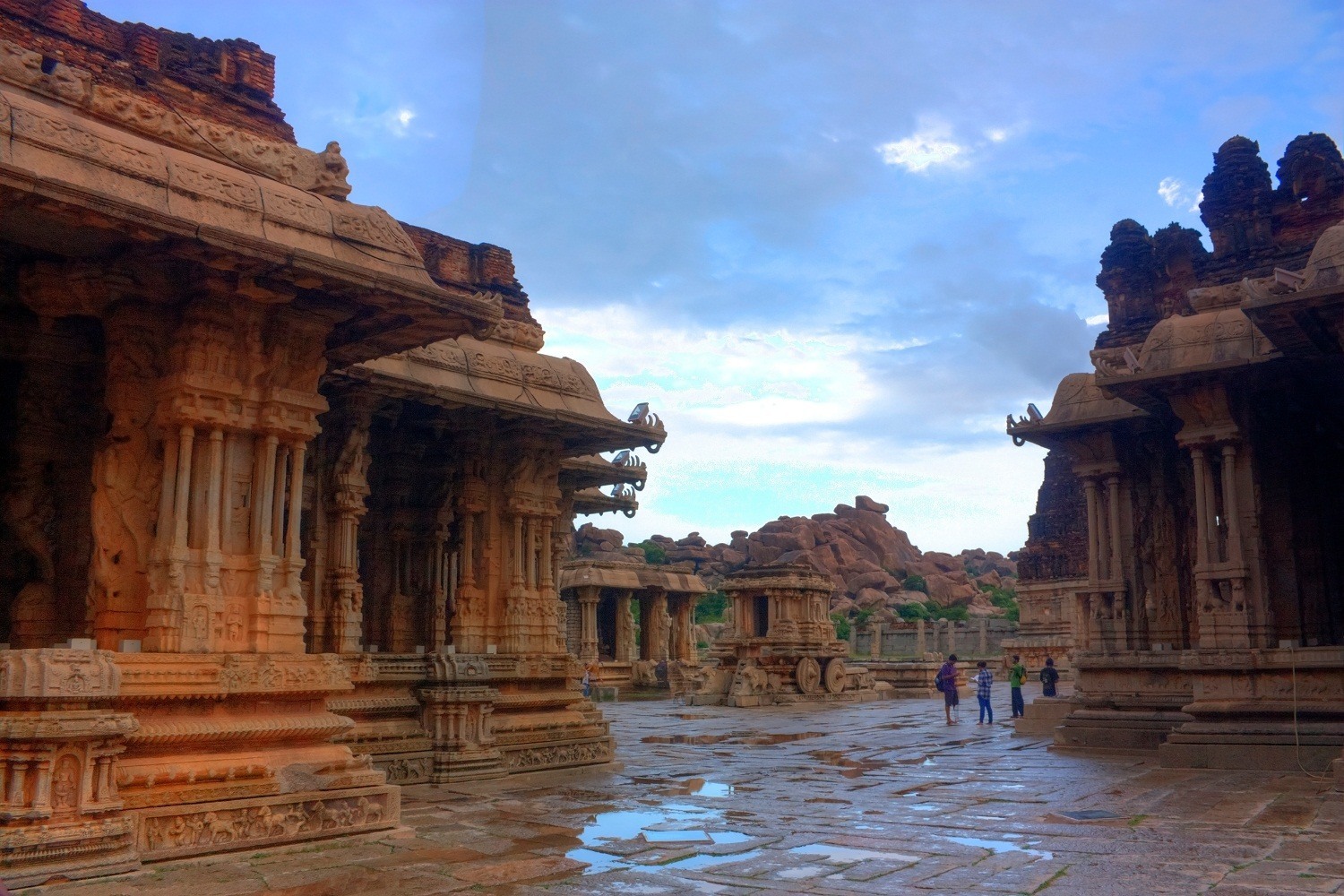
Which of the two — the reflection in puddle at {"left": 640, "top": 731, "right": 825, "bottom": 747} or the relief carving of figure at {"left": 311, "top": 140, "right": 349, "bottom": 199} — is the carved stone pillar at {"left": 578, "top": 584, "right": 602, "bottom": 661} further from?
the relief carving of figure at {"left": 311, "top": 140, "right": 349, "bottom": 199}

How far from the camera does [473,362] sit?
12.7 meters

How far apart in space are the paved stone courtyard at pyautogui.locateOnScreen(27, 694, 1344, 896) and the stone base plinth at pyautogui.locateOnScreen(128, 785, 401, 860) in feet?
0.51

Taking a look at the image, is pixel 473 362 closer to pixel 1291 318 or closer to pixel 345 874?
pixel 345 874

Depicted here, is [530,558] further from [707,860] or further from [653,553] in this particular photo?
[653,553]

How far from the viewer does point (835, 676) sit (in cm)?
2975

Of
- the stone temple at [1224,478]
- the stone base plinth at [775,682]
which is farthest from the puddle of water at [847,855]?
the stone base plinth at [775,682]

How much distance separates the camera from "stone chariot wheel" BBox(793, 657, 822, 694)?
2883 cm

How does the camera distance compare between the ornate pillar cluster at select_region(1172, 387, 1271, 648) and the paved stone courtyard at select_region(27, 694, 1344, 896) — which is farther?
the ornate pillar cluster at select_region(1172, 387, 1271, 648)

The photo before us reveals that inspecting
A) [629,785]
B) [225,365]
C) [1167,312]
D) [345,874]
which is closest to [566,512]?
[629,785]

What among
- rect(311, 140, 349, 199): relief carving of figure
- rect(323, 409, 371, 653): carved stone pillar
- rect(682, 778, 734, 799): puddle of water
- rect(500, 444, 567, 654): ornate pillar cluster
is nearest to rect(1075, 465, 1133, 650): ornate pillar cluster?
rect(682, 778, 734, 799): puddle of water

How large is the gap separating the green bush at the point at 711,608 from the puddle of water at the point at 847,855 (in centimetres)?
6235

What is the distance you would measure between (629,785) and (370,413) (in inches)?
185

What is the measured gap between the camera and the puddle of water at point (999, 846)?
7.02 metres

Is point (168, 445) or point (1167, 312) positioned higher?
point (1167, 312)
